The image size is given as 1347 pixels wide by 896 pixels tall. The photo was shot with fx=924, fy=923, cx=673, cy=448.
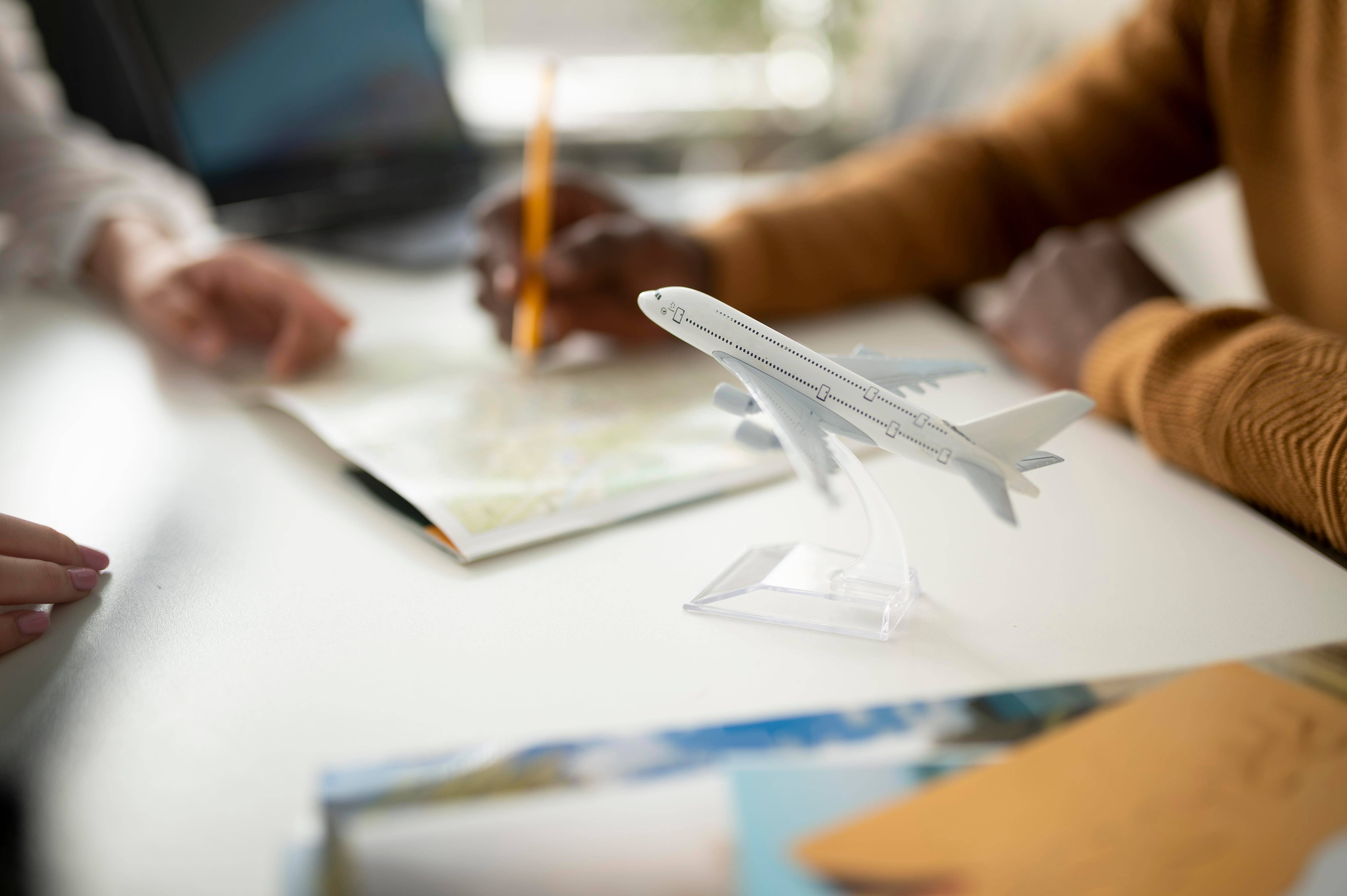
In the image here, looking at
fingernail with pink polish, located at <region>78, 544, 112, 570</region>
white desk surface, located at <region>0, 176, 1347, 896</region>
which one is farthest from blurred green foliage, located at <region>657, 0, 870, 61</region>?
fingernail with pink polish, located at <region>78, 544, 112, 570</region>

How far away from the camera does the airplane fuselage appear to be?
432mm

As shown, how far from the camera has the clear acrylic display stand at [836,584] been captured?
1.39 feet

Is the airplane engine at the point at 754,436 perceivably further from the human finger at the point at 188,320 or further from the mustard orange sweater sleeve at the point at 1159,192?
the human finger at the point at 188,320

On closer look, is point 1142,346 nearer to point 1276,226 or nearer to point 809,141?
point 1276,226

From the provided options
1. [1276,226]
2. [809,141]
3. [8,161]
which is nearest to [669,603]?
[1276,226]

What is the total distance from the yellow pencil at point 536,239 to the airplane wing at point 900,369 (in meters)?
0.32

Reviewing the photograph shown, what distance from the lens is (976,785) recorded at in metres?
0.31

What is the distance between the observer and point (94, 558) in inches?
17.5

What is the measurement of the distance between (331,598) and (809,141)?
52.0 inches

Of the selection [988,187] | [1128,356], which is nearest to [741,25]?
[988,187]

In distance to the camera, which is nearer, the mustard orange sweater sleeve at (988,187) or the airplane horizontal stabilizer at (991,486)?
the airplane horizontal stabilizer at (991,486)

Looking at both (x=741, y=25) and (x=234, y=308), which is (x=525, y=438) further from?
(x=741, y=25)

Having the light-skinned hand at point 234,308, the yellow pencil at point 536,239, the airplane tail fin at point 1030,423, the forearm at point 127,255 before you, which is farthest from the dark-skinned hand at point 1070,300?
the forearm at point 127,255

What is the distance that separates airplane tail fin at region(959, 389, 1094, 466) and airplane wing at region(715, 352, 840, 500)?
0.21ft
